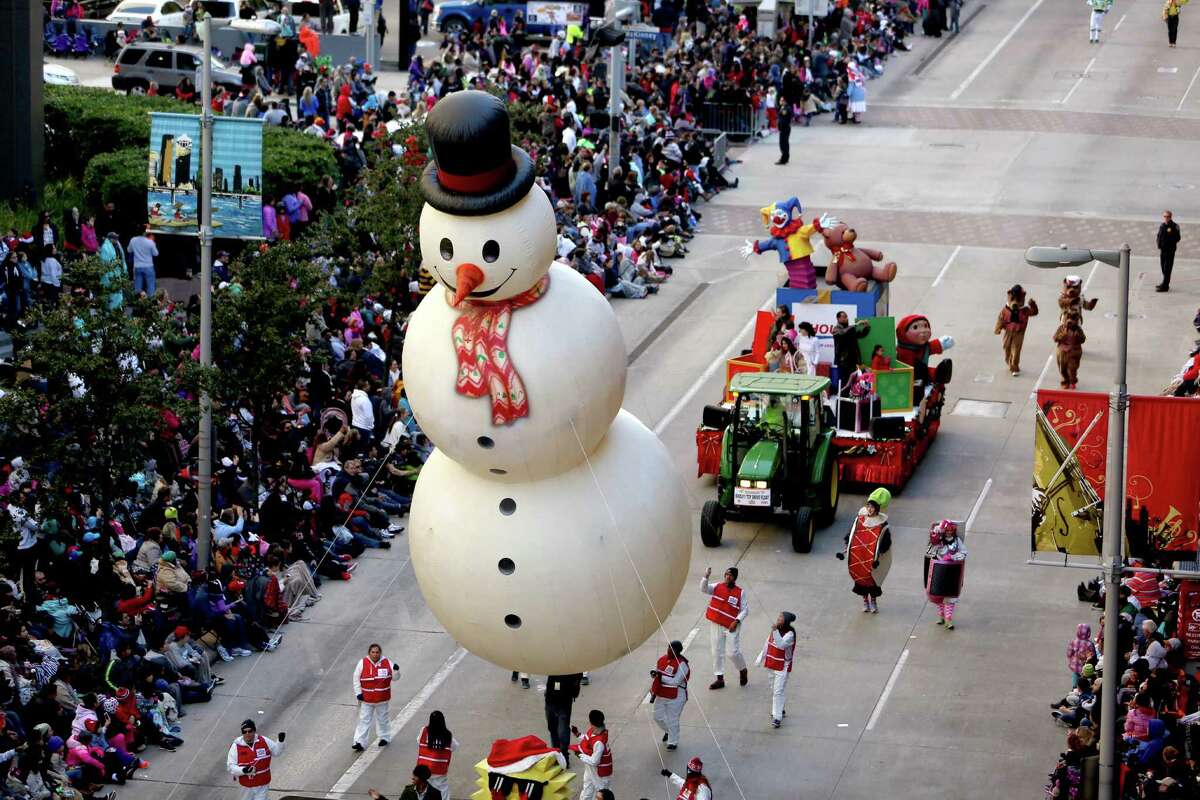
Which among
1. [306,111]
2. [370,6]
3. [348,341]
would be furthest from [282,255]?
[370,6]

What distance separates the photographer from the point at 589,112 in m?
50.1

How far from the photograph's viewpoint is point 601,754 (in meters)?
21.7

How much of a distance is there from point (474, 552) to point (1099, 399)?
20.1ft

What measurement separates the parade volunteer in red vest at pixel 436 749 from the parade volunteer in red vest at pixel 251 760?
1513 millimetres

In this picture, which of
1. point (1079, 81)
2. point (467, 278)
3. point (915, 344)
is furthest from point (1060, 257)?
point (1079, 81)

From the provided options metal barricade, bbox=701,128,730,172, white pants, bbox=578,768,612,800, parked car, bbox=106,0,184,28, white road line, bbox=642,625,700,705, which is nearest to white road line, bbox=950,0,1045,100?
metal barricade, bbox=701,128,730,172

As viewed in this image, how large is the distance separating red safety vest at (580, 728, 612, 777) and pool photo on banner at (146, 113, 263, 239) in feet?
27.7

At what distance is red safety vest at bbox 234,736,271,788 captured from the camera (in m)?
21.3

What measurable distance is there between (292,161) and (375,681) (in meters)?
17.9

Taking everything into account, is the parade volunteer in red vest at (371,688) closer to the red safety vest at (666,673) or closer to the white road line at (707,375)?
the red safety vest at (666,673)

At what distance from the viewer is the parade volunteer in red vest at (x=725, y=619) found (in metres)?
24.4

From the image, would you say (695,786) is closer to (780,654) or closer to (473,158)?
(780,654)

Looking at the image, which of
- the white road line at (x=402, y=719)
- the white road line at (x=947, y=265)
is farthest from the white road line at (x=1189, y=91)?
the white road line at (x=402, y=719)

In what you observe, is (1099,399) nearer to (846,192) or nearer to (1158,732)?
(1158,732)
